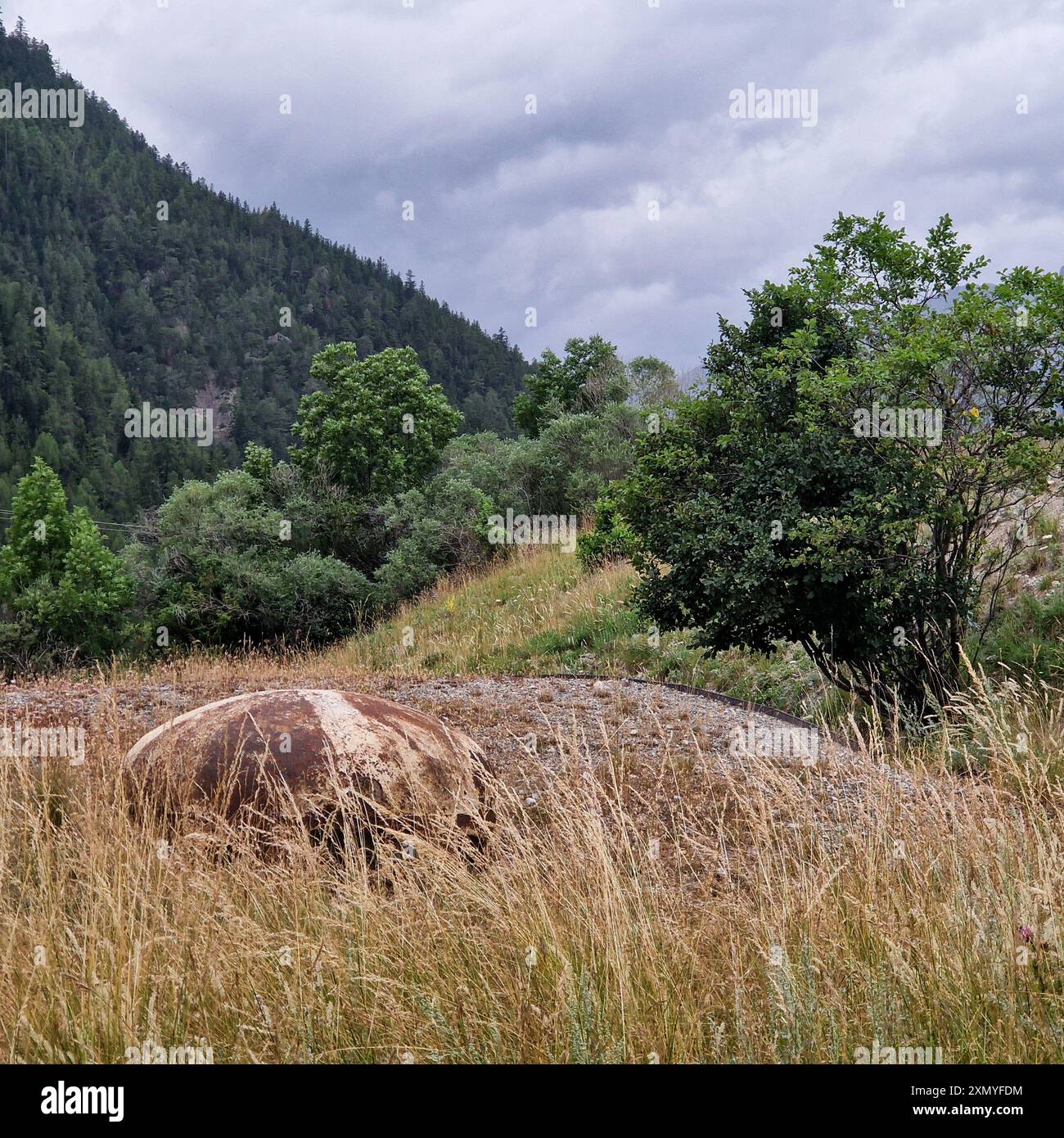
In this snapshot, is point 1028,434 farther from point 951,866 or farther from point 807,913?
point 807,913

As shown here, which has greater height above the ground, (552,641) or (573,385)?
(573,385)

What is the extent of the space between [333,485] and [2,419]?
269ft

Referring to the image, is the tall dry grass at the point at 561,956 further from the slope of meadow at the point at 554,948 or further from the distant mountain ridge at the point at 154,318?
the distant mountain ridge at the point at 154,318

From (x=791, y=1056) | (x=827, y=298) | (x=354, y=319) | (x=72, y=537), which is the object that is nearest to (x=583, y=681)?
(x=827, y=298)

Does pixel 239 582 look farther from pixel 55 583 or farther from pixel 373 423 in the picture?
pixel 55 583

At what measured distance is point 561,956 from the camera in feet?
8.54

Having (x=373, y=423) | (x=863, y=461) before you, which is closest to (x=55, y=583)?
(x=373, y=423)

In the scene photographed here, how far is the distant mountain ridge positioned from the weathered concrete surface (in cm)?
7937

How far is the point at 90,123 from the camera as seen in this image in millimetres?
166625

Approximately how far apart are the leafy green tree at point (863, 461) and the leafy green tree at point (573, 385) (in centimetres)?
2317

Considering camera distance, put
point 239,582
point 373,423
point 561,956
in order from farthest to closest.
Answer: point 373,423, point 239,582, point 561,956

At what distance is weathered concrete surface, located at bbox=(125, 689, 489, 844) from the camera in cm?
443

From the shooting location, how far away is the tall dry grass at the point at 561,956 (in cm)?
242

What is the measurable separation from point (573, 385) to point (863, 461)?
30828 millimetres
